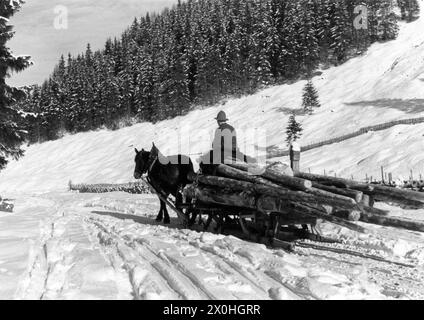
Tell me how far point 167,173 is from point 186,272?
627 centimetres

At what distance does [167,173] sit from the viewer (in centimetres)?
1178

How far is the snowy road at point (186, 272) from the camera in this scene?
478 centimetres

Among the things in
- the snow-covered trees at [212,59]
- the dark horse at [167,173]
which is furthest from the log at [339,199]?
the snow-covered trees at [212,59]

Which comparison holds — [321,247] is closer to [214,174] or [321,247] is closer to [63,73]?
[214,174]

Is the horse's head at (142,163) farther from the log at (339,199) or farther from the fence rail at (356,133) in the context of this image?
the fence rail at (356,133)

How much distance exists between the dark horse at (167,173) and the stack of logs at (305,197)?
7.09ft

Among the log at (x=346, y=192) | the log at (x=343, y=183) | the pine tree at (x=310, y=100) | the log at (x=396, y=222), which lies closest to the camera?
the log at (x=396, y=222)

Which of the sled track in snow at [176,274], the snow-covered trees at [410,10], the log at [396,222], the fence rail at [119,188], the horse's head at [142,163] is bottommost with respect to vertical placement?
the fence rail at [119,188]

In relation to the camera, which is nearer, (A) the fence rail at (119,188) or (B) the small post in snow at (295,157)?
(B) the small post in snow at (295,157)

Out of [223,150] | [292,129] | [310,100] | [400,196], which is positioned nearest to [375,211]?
[400,196]

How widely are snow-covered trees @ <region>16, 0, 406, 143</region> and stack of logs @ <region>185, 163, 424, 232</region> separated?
47.5 metres

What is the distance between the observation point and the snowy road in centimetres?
478

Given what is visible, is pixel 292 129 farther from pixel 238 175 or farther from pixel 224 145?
pixel 238 175
